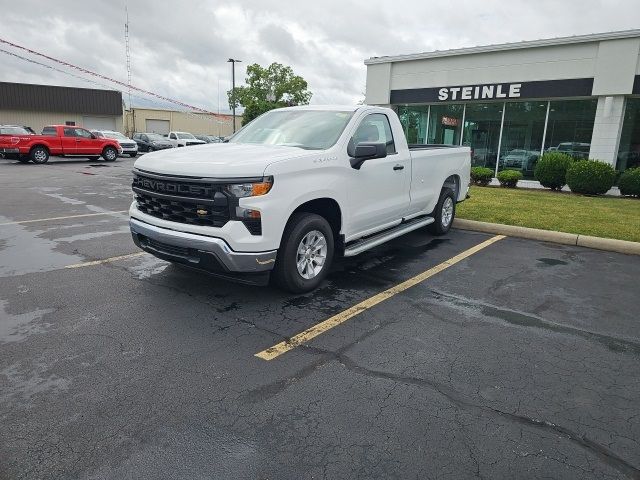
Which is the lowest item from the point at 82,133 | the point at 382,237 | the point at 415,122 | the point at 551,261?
the point at 551,261

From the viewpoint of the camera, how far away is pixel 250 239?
4188 millimetres

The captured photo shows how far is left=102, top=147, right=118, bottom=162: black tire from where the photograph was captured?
989 inches

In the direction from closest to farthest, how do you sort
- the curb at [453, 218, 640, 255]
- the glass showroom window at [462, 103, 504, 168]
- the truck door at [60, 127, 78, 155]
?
the curb at [453, 218, 640, 255], the glass showroom window at [462, 103, 504, 168], the truck door at [60, 127, 78, 155]

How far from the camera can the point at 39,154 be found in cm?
2247

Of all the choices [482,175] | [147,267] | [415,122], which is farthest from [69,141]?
[147,267]

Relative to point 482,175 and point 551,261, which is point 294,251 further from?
point 482,175

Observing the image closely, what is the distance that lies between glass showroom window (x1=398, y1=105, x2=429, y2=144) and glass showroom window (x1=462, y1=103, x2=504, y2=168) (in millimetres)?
Answer: 1831

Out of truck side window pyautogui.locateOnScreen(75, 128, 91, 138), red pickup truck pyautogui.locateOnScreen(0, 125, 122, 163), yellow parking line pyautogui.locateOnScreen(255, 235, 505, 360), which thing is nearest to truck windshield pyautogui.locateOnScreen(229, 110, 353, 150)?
yellow parking line pyautogui.locateOnScreen(255, 235, 505, 360)

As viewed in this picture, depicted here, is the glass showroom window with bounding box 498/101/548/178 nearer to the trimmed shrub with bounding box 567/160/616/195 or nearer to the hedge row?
the hedge row

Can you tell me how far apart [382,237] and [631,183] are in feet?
34.8

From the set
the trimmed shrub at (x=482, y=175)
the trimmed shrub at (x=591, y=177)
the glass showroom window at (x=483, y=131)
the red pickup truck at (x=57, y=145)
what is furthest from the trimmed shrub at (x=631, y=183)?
the red pickup truck at (x=57, y=145)

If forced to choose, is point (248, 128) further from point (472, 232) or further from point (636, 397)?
point (636, 397)

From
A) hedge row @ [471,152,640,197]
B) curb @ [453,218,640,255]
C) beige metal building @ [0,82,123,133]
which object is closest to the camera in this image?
curb @ [453,218,640,255]

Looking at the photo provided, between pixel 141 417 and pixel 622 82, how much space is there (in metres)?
17.4
